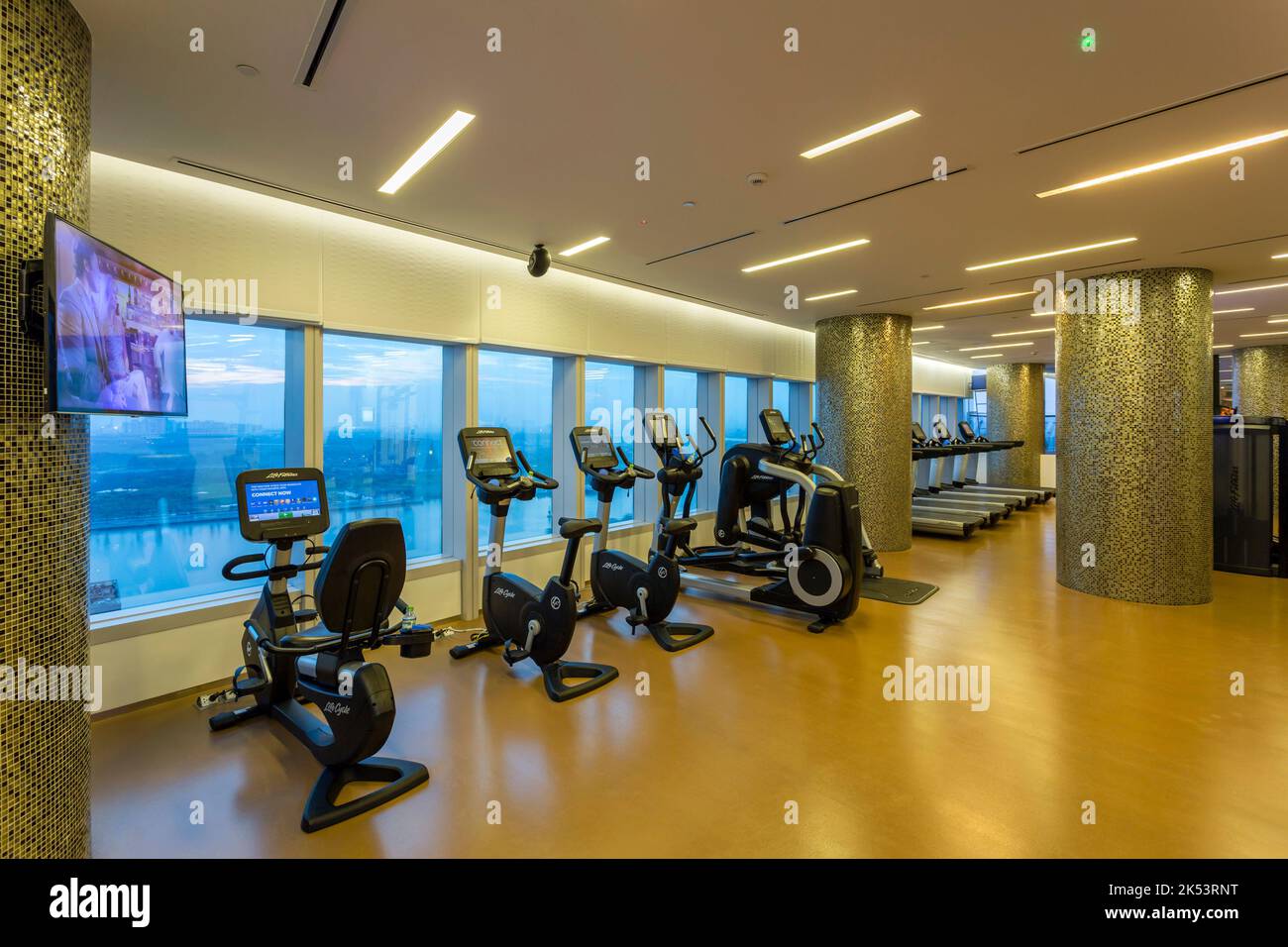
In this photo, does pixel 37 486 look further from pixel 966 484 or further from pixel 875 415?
pixel 966 484

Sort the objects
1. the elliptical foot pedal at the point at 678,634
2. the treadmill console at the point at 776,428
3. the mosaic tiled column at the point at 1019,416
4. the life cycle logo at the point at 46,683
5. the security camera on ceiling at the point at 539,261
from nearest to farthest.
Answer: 1. the life cycle logo at the point at 46,683
2. the elliptical foot pedal at the point at 678,634
3. the security camera on ceiling at the point at 539,261
4. the treadmill console at the point at 776,428
5. the mosaic tiled column at the point at 1019,416

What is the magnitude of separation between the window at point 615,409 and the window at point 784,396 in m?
3.01

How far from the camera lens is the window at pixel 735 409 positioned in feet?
27.9

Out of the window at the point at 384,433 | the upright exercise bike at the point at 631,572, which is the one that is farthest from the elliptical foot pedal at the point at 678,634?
the window at the point at 384,433

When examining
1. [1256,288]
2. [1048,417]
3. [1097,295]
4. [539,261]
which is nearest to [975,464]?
[1048,417]

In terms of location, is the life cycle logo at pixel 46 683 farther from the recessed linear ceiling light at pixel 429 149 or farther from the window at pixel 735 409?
the window at pixel 735 409

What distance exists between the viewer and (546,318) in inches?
222

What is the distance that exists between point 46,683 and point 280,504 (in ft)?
4.14

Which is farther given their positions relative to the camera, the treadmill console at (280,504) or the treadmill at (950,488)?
the treadmill at (950,488)

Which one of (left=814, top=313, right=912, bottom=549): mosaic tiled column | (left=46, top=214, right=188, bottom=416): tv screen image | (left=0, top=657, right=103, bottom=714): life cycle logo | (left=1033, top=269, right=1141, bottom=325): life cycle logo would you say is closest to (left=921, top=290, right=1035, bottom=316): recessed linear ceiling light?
(left=1033, top=269, right=1141, bottom=325): life cycle logo

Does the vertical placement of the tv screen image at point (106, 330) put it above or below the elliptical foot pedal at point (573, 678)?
above

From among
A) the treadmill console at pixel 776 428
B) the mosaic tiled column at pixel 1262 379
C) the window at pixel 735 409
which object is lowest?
the treadmill console at pixel 776 428
